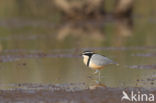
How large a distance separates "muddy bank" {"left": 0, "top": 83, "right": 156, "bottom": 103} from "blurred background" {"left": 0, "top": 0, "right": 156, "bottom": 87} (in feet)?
2.32

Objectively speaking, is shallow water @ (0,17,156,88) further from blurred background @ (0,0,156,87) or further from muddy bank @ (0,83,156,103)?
muddy bank @ (0,83,156,103)

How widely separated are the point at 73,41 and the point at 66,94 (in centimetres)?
1185

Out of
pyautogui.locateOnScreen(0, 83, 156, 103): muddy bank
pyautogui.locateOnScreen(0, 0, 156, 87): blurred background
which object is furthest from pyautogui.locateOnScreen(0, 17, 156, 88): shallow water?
pyautogui.locateOnScreen(0, 83, 156, 103): muddy bank

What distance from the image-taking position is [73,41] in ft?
71.4

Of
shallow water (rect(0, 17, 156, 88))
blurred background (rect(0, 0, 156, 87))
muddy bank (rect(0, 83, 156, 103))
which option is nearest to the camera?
muddy bank (rect(0, 83, 156, 103))

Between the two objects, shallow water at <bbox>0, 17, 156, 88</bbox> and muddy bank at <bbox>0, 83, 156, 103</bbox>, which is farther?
shallow water at <bbox>0, 17, 156, 88</bbox>

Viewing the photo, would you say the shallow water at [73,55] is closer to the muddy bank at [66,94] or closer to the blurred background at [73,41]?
the blurred background at [73,41]

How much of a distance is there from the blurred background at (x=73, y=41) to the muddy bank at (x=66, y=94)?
71cm

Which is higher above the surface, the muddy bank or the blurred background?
the blurred background

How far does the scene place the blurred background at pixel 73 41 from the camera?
1256 centimetres

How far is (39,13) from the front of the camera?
3903cm

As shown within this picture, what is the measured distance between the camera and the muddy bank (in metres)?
9.48

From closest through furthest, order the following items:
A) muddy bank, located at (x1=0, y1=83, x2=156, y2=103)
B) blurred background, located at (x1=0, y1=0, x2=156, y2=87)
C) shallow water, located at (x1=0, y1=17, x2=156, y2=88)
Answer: muddy bank, located at (x1=0, y1=83, x2=156, y2=103)
shallow water, located at (x1=0, y1=17, x2=156, y2=88)
blurred background, located at (x1=0, y1=0, x2=156, y2=87)

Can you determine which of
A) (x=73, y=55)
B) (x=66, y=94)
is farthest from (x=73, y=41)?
(x=66, y=94)
